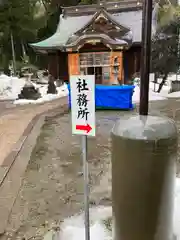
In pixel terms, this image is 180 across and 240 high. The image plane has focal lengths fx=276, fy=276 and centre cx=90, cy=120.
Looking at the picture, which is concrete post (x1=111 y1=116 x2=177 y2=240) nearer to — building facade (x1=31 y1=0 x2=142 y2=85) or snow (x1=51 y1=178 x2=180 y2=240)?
snow (x1=51 y1=178 x2=180 y2=240)

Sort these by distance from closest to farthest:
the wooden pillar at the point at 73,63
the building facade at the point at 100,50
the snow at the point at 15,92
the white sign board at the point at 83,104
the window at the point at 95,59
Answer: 1. the white sign board at the point at 83,104
2. the building facade at the point at 100,50
3. the snow at the point at 15,92
4. the window at the point at 95,59
5. the wooden pillar at the point at 73,63

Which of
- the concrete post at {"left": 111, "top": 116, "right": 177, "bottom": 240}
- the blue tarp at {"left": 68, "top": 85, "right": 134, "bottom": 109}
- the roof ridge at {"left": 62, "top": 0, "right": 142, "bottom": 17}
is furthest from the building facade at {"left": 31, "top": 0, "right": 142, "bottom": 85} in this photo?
→ the concrete post at {"left": 111, "top": 116, "right": 177, "bottom": 240}

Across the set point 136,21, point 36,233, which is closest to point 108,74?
point 136,21

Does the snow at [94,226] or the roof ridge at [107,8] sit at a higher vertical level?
the roof ridge at [107,8]

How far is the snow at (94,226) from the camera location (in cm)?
287

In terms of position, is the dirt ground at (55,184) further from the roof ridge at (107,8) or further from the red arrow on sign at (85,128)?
the roof ridge at (107,8)

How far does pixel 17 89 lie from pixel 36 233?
1630 centimetres

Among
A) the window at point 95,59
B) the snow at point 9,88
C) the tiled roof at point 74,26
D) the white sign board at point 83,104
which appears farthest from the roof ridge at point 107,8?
the white sign board at point 83,104

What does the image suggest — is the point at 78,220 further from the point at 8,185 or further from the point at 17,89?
the point at 17,89

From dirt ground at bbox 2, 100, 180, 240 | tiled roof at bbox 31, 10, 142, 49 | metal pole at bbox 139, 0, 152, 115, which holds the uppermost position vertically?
tiled roof at bbox 31, 10, 142, 49

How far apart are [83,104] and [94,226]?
151 cm

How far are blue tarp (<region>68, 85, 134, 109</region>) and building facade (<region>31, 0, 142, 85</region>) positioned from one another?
4165mm

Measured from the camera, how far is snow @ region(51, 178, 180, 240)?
2.87m

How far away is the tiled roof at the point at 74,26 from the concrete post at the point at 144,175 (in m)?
13.0
